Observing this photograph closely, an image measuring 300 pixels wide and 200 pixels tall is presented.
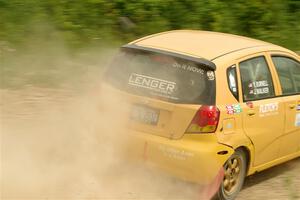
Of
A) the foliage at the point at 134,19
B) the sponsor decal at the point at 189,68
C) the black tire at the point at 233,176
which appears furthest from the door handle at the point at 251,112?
the foliage at the point at 134,19

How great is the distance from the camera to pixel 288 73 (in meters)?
7.06

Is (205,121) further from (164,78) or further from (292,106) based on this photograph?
(292,106)

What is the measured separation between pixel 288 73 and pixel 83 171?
2.75 metres

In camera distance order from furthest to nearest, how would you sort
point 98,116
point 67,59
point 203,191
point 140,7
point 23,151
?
point 140,7, point 67,59, point 23,151, point 98,116, point 203,191

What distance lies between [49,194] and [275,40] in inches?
304

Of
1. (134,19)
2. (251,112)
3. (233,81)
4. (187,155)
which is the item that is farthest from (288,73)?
(134,19)

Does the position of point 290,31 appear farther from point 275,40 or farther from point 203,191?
point 203,191

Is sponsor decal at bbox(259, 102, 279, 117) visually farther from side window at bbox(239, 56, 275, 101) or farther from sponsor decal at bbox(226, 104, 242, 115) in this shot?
sponsor decal at bbox(226, 104, 242, 115)

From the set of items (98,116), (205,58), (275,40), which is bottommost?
(275,40)

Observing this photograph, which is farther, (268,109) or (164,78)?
(268,109)

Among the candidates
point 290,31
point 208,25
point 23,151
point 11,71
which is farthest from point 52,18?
point 290,31

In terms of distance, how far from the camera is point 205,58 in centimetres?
596

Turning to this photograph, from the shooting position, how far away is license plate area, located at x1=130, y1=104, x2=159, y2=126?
591 centimetres

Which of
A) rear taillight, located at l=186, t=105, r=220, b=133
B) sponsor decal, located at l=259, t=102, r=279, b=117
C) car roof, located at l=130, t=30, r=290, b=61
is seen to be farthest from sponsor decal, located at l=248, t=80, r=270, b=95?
rear taillight, located at l=186, t=105, r=220, b=133
